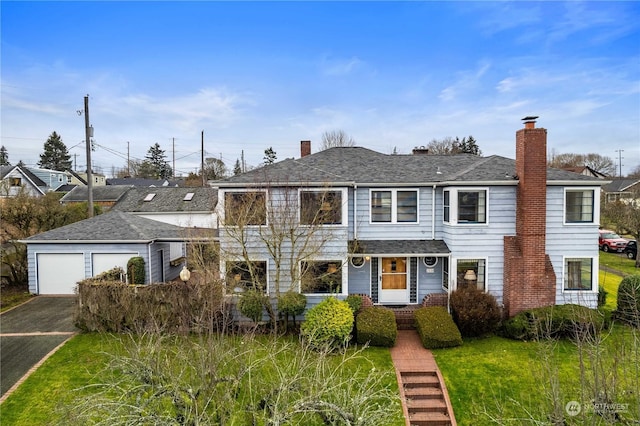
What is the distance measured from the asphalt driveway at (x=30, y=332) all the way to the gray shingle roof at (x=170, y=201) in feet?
44.7

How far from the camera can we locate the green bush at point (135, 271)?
16219 millimetres

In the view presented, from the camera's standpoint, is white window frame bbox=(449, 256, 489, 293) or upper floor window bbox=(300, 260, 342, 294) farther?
white window frame bbox=(449, 256, 489, 293)

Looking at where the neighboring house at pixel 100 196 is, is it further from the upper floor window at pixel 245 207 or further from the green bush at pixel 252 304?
the green bush at pixel 252 304

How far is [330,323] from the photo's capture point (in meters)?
A: 11.7

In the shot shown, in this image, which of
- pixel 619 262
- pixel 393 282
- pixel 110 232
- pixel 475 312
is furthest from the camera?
pixel 619 262

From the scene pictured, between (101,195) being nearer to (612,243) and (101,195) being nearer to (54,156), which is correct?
(54,156)

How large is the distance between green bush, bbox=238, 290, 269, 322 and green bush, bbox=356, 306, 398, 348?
139 inches

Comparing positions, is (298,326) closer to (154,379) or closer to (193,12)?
(154,379)

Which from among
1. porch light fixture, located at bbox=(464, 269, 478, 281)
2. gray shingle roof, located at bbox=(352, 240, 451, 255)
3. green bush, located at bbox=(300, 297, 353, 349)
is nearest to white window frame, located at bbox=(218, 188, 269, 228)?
green bush, located at bbox=(300, 297, 353, 349)

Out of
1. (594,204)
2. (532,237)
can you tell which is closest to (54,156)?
(532,237)

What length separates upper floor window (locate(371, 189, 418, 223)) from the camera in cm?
1505

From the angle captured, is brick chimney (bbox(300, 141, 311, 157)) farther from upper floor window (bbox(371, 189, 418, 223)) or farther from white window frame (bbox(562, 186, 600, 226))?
white window frame (bbox(562, 186, 600, 226))

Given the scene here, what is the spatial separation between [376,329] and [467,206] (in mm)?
6166

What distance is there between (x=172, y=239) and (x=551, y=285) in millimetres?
16840
